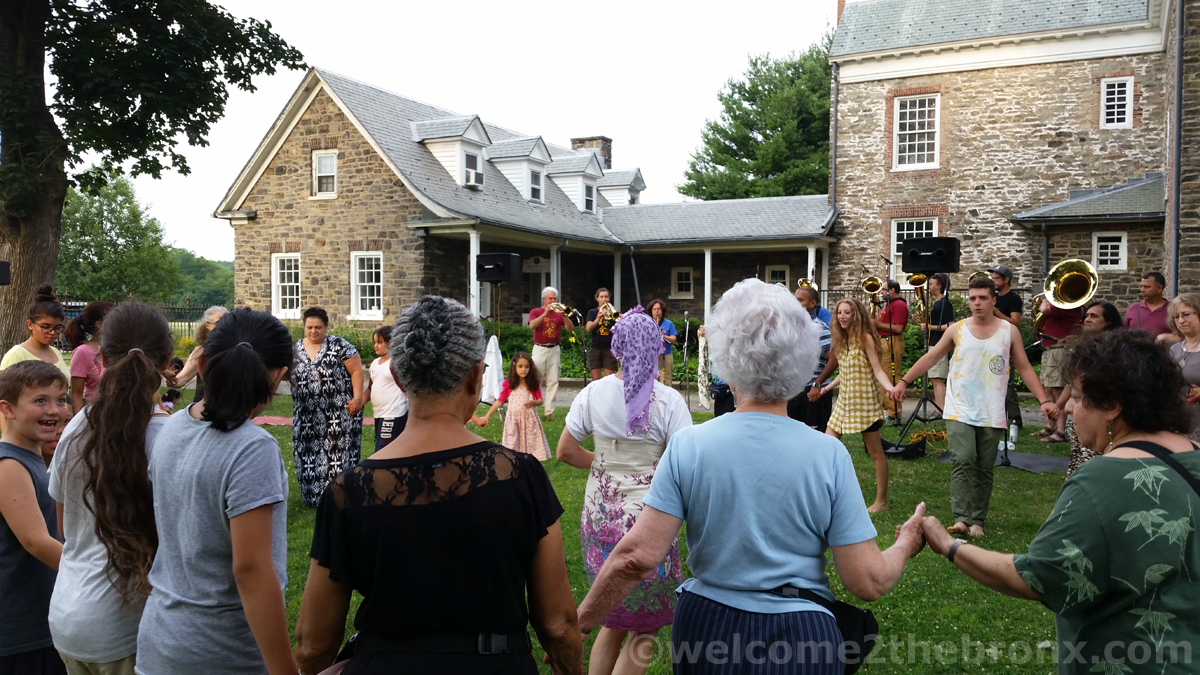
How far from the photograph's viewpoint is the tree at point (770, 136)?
38375mm

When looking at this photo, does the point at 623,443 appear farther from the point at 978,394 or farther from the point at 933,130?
the point at 933,130

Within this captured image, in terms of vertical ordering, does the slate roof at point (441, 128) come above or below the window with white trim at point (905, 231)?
above

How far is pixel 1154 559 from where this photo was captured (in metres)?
2.11

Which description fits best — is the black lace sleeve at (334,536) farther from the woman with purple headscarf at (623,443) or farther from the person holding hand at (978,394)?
the person holding hand at (978,394)

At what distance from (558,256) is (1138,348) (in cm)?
2042

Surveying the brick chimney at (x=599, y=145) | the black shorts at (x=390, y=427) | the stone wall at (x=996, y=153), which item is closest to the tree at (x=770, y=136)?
the brick chimney at (x=599, y=145)

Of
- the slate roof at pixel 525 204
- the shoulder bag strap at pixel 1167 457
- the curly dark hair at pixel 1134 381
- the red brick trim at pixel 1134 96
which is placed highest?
the red brick trim at pixel 1134 96

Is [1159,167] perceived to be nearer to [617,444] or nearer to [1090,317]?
[1090,317]

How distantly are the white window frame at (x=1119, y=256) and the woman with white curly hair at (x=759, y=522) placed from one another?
2032cm

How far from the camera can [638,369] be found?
3.75 metres

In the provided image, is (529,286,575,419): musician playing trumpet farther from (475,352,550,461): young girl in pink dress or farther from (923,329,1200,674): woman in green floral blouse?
(923,329,1200,674): woman in green floral blouse

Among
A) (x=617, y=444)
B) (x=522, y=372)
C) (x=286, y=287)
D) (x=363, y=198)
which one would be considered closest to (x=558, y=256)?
(x=363, y=198)

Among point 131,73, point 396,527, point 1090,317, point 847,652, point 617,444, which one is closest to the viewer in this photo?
point 396,527

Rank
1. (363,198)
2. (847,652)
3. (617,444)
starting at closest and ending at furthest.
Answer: (847,652)
(617,444)
(363,198)
